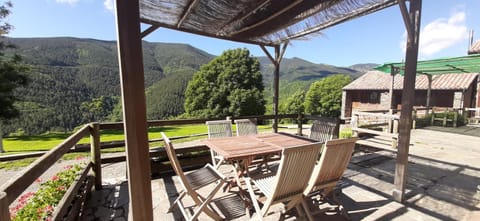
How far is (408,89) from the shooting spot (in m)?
2.61

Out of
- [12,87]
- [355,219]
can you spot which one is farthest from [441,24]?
[12,87]

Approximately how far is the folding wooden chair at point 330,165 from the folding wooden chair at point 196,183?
95cm

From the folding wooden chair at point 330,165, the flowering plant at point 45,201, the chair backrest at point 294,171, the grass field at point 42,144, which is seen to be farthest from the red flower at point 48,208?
the grass field at point 42,144

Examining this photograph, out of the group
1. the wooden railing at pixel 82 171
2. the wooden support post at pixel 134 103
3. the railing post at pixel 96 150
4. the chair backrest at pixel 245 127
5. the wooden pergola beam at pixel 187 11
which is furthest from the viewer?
the chair backrest at pixel 245 127

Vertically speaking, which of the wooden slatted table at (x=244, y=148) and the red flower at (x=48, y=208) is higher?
the wooden slatted table at (x=244, y=148)

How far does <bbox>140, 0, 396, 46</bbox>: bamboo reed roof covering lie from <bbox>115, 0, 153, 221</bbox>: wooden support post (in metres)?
1.62

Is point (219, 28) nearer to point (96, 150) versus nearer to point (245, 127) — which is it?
point (245, 127)

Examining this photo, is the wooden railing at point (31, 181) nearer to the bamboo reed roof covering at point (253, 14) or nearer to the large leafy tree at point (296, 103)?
the bamboo reed roof covering at point (253, 14)

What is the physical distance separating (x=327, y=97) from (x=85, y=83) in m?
34.3

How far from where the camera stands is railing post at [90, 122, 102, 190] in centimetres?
292

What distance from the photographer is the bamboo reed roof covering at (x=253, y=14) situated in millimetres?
2734

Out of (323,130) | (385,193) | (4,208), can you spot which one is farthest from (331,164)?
(4,208)

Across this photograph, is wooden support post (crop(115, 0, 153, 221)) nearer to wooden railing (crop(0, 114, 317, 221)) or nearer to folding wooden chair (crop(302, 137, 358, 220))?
wooden railing (crop(0, 114, 317, 221))

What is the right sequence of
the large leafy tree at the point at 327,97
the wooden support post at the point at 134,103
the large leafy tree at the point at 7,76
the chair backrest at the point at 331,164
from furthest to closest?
1. the large leafy tree at the point at 327,97
2. the large leafy tree at the point at 7,76
3. the chair backrest at the point at 331,164
4. the wooden support post at the point at 134,103
